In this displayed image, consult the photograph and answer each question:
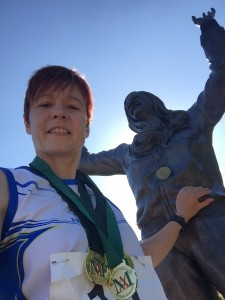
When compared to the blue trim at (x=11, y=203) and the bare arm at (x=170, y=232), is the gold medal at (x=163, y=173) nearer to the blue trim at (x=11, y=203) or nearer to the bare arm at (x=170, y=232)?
the bare arm at (x=170, y=232)

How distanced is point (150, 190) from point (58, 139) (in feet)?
6.78

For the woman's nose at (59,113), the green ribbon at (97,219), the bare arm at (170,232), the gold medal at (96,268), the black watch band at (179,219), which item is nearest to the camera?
the gold medal at (96,268)

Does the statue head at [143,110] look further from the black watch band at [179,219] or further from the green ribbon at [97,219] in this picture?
the green ribbon at [97,219]

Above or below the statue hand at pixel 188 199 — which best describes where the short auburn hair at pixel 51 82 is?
above

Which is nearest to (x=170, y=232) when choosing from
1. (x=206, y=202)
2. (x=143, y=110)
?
(x=206, y=202)

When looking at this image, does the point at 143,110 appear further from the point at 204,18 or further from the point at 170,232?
the point at 170,232

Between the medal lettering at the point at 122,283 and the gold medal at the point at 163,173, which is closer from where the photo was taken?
the medal lettering at the point at 122,283

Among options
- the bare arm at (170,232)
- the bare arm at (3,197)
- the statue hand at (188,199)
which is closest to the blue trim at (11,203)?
the bare arm at (3,197)

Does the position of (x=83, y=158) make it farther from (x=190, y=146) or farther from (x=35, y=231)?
(x=35, y=231)

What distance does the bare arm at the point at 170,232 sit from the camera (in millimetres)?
2400

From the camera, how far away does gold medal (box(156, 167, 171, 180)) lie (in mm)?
3954

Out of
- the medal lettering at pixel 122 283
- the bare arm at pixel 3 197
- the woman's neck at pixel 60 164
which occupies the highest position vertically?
the woman's neck at pixel 60 164

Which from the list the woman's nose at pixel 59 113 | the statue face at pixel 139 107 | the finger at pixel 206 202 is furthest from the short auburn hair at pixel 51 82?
the statue face at pixel 139 107

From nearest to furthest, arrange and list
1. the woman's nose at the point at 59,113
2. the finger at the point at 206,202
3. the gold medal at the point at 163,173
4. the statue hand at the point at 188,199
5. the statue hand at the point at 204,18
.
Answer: the woman's nose at the point at 59,113 < the statue hand at the point at 188,199 < the finger at the point at 206,202 < the gold medal at the point at 163,173 < the statue hand at the point at 204,18
